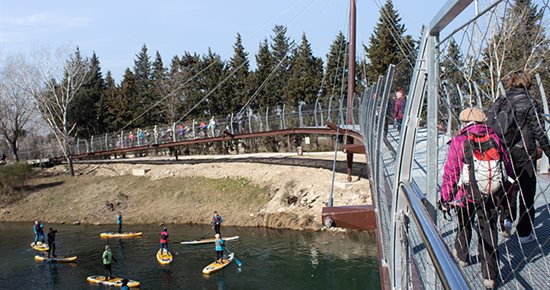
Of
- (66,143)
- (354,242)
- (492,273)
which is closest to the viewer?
(492,273)

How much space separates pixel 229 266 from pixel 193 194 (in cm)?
1271

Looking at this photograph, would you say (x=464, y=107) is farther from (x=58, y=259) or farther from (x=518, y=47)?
(x=58, y=259)

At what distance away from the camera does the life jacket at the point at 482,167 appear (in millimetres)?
2564

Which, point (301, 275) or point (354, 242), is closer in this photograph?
point (301, 275)

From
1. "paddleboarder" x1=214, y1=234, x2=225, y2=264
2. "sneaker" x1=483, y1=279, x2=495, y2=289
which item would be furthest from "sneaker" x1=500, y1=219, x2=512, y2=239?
"paddleboarder" x1=214, y1=234, x2=225, y2=264

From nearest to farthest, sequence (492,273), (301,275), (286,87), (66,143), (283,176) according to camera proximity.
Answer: (492,273) < (301,275) < (283,176) < (66,143) < (286,87)

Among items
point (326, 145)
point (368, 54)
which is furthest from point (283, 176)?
point (368, 54)

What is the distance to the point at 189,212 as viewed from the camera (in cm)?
2967

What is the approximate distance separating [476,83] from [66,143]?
145 feet

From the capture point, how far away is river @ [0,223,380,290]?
1714 cm

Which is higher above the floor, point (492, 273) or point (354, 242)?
point (492, 273)

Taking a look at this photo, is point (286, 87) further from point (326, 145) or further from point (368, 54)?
point (326, 145)

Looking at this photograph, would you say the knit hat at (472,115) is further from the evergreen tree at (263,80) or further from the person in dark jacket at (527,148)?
the evergreen tree at (263,80)

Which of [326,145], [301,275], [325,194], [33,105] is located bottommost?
[301,275]
